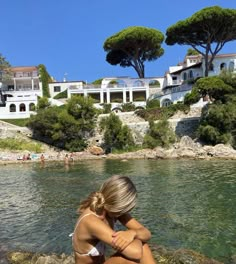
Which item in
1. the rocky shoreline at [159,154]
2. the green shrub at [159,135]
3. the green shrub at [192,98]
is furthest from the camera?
the green shrub at [192,98]

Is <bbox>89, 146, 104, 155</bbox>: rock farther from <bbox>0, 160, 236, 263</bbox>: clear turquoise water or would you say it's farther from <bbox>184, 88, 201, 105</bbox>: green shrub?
<bbox>0, 160, 236, 263</bbox>: clear turquoise water

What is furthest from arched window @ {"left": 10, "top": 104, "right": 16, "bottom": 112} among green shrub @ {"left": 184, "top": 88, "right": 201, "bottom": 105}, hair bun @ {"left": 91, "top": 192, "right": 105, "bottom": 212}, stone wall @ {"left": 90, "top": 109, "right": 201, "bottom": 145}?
hair bun @ {"left": 91, "top": 192, "right": 105, "bottom": 212}

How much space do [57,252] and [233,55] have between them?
205ft

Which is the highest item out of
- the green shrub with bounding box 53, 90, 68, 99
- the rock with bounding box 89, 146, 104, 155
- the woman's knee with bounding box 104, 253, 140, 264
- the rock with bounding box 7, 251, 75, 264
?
the green shrub with bounding box 53, 90, 68, 99

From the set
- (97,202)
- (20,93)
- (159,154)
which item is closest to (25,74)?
(20,93)

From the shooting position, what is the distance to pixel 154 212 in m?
14.2

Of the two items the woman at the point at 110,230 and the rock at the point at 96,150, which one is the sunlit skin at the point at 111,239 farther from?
the rock at the point at 96,150

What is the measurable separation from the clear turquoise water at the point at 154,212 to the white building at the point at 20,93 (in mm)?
41312

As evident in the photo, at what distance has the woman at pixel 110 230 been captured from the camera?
381 centimetres

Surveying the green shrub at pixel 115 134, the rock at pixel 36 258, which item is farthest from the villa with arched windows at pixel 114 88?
the rock at pixel 36 258

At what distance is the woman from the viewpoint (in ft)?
12.5

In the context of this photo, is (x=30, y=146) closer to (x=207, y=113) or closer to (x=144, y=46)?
(x=207, y=113)

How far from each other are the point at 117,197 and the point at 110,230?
369mm

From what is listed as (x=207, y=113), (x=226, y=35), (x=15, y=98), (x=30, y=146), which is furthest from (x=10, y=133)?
(x=226, y=35)
